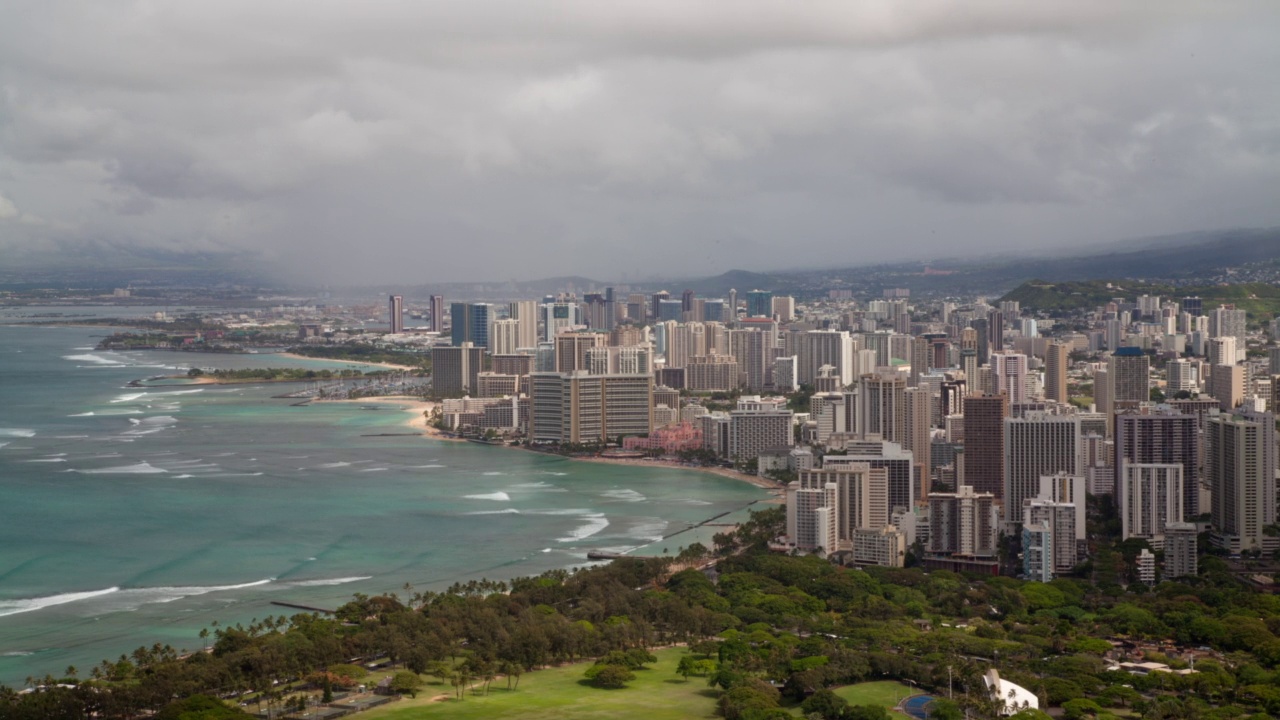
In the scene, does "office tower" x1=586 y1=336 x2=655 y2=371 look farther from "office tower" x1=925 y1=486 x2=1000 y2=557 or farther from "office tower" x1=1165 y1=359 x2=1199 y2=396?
"office tower" x1=925 y1=486 x2=1000 y2=557

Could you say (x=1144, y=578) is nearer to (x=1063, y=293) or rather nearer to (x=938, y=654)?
(x=938, y=654)

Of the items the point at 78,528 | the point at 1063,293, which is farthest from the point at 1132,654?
the point at 1063,293

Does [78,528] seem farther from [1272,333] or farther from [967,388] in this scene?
[1272,333]

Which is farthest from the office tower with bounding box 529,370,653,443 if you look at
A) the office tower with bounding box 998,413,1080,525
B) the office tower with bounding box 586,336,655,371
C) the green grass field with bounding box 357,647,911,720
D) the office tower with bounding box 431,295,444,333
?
the office tower with bounding box 431,295,444,333

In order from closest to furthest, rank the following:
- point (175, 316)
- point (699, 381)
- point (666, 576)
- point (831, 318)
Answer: point (666, 576), point (699, 381), point (831, 318), point (175, 316)

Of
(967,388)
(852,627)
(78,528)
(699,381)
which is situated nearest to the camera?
(852,627)

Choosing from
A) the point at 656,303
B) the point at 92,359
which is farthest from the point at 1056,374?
the point at 656,303

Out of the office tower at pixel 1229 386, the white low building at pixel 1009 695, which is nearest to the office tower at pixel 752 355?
the office tower at pixel 1229 386

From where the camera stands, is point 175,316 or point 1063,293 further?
point 175,316
